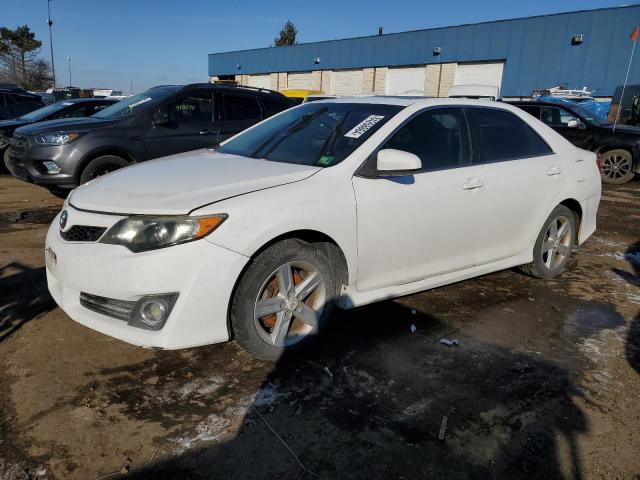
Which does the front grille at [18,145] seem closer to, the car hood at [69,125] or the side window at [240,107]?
the car hood at [69,125]

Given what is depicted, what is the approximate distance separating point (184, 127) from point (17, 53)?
5231cm

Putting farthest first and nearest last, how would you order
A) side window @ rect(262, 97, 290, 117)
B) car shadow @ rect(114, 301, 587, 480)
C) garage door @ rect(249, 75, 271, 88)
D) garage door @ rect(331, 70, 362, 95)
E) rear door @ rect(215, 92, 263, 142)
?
garage door @ rect(249, 75, 271, 88) < garage door @ rect(331, 70, 362, 95) < side window @ rect(262, 97, 290, 117) < rear door @ rect(215, 92, 263, 142) < car shadow @ rect(114, 301, 587, 480)

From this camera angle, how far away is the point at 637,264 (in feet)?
17.6

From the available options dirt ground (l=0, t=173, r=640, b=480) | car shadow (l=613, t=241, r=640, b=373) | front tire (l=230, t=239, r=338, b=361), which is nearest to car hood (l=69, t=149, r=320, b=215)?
front tire (l=230, t=239, r=338, b=361)

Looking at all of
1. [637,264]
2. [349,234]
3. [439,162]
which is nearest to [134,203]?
[349,234]

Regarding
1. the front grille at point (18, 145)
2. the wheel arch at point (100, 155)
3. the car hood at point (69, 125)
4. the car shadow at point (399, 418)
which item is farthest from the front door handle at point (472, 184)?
the front grille at point (18, 145)

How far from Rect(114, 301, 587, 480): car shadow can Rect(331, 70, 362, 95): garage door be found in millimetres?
29370

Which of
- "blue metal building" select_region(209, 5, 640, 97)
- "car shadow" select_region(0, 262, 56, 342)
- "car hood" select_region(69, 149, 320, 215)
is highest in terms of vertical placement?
"blue metal building" select_region(209, 5, 640, 97)

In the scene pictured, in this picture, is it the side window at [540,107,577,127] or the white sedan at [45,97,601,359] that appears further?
the side window at [540,107,577,127]

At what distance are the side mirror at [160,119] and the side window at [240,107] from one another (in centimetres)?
86

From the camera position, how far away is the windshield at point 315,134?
3336 millimetres

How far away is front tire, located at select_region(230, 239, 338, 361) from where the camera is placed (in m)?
2.73

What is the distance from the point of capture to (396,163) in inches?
121

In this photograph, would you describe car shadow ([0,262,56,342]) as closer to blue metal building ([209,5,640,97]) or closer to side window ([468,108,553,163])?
side window ([468,108,553,163])
